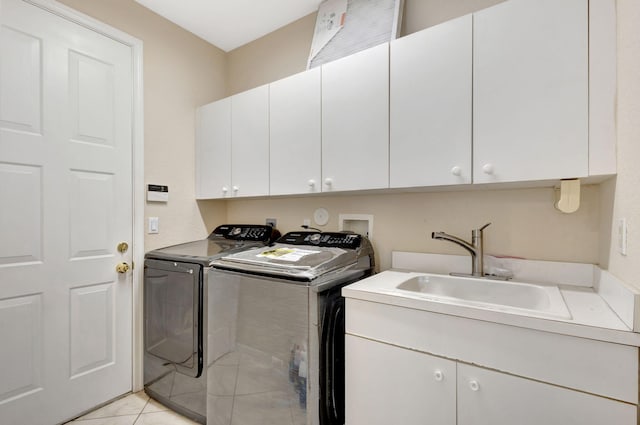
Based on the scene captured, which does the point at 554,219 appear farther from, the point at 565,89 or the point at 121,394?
the point at 121,394

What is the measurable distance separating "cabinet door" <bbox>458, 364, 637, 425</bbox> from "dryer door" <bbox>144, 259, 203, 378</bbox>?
1.41 metres

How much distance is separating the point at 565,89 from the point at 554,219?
2.01ft

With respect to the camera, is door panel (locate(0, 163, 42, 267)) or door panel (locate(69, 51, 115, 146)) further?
door panel (locate(69, 51, 115, 146))

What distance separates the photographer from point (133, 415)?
1.85m

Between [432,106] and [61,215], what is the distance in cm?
216

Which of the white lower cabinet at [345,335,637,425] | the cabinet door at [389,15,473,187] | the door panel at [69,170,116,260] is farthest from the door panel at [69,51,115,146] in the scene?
the white lower cabinet at [345,335,637,425]

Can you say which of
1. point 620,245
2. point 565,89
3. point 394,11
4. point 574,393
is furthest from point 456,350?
point 394,11

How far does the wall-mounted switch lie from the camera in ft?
7.17

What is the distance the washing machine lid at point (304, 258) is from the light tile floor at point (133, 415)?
1.04 metres

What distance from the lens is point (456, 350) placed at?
109cm

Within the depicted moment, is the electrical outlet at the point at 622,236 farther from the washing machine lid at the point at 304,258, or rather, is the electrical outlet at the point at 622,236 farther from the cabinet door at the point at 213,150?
the cabinet door at the point at 213,150

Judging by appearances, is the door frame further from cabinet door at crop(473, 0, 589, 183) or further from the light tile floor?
cabinet door at crop(473, 0, 589, 183)

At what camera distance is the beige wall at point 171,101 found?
215cm

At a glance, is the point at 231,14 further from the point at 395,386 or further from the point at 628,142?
the point at 395,386
